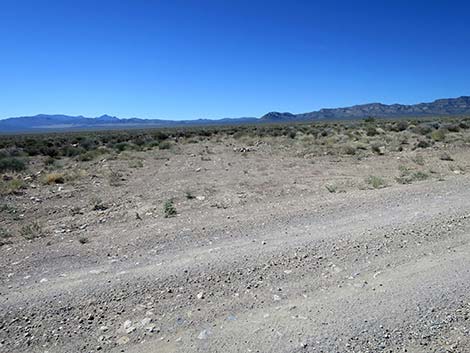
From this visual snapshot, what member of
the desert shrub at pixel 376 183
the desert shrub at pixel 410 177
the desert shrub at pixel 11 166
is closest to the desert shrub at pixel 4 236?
the desert shrub at pixel 376 183

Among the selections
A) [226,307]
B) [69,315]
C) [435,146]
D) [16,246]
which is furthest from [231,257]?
[435,146]

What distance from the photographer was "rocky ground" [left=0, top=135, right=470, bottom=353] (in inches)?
171

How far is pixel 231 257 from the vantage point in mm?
6430

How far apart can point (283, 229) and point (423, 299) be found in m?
3.39

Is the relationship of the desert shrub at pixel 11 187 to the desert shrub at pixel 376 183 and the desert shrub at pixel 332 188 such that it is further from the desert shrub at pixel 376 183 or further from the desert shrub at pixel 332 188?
the desert shrub at pixel 376 183

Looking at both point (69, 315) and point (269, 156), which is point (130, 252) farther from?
point (269, 156)

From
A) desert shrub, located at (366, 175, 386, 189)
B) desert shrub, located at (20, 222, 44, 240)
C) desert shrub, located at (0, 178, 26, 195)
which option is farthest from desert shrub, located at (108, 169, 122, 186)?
desert shrub, located at (366, 175, 386, 189)

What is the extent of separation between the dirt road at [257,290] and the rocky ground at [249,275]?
20 millimetres

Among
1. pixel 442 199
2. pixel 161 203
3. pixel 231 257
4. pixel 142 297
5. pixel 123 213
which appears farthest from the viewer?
pixel 161 203

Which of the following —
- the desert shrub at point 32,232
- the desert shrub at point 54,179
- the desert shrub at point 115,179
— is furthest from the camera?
the desert shrub at point 54,179

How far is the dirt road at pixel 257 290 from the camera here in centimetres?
429

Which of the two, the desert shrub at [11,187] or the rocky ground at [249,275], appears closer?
the rocky ground at [249,275]

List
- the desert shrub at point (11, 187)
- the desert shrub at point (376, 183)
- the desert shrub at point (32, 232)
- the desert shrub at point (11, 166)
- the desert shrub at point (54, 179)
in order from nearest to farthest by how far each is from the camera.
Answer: the desert shrub at point (32, 232)
the desert shrub at point (376, 183)
the desert shrub at point (11, 187)
the desert shrub at point (54, 179)
the desert shrub at point (11, 166)

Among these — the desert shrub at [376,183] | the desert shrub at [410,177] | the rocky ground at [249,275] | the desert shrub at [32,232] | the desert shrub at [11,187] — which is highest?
the desert shrub at [410,177]
